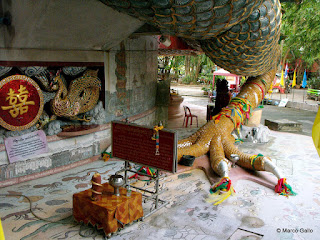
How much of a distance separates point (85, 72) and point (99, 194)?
9.42 feet

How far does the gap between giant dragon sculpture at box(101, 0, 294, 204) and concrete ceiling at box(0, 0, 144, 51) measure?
3.75 feet

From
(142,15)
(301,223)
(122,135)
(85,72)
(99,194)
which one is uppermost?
(142,15)

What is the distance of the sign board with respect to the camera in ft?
13.1

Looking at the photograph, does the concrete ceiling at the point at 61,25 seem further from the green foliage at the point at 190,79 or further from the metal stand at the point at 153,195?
the green foliage at the point at 190,79

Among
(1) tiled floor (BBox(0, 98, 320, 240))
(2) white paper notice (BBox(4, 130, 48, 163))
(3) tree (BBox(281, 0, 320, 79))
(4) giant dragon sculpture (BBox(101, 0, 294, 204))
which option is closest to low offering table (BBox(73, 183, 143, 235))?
(1) tiled floor (BBox(0, 98, 320, 240))

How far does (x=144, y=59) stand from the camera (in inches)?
302

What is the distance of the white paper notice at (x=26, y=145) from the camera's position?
4945 mm

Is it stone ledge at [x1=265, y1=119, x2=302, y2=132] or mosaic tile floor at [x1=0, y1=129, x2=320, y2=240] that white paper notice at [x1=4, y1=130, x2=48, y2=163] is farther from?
stone ledge at [x1=265, y1=119, x2=302, y2=132]

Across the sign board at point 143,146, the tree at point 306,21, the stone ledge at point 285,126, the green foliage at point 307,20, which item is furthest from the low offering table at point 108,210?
the green foliage at point 307,20

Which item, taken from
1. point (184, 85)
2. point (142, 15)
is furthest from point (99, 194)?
point (184, 85)

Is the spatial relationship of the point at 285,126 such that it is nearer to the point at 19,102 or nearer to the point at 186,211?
the point at 186,211

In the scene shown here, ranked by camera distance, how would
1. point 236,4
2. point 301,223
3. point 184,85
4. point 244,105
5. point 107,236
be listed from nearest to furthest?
point 236,4 → point 107,236 → point 301,223 → point 244,105 → point 184,85

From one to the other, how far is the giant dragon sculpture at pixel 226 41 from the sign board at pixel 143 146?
51.9 inches

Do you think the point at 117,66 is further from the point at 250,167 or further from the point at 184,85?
the point at 184,85
